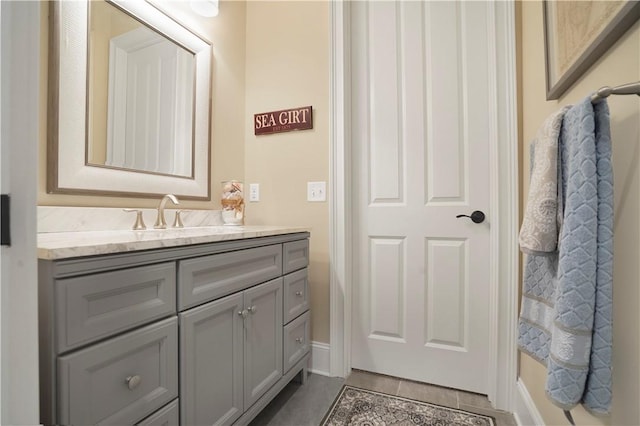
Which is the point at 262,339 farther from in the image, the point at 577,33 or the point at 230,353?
the point at 577,33

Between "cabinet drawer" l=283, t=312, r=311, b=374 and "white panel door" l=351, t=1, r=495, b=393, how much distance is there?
32 cm

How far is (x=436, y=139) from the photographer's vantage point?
163 centimetres

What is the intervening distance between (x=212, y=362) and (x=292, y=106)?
1468mm

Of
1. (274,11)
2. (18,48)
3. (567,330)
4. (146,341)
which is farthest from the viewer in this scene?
(274,11)

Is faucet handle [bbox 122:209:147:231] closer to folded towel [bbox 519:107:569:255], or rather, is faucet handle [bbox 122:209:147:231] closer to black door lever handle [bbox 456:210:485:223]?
folded towel [bbox 519:107:569:255]

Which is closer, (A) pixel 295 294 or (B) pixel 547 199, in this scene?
(B) pixel 547 199

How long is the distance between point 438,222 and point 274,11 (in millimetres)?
1695

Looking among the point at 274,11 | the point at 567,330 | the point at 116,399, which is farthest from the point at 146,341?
the point at 274,11

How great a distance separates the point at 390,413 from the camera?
4.60 ft

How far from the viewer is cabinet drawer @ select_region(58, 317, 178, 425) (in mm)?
656

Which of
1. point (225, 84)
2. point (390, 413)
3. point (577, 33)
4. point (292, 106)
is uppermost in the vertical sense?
point (225, 84)

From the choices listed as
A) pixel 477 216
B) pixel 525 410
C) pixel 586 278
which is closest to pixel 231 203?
pixel 477 216

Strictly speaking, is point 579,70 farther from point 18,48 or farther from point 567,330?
point 18,48

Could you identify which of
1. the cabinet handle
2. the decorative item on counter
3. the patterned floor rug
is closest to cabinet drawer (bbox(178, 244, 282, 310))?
the cabinet handle
